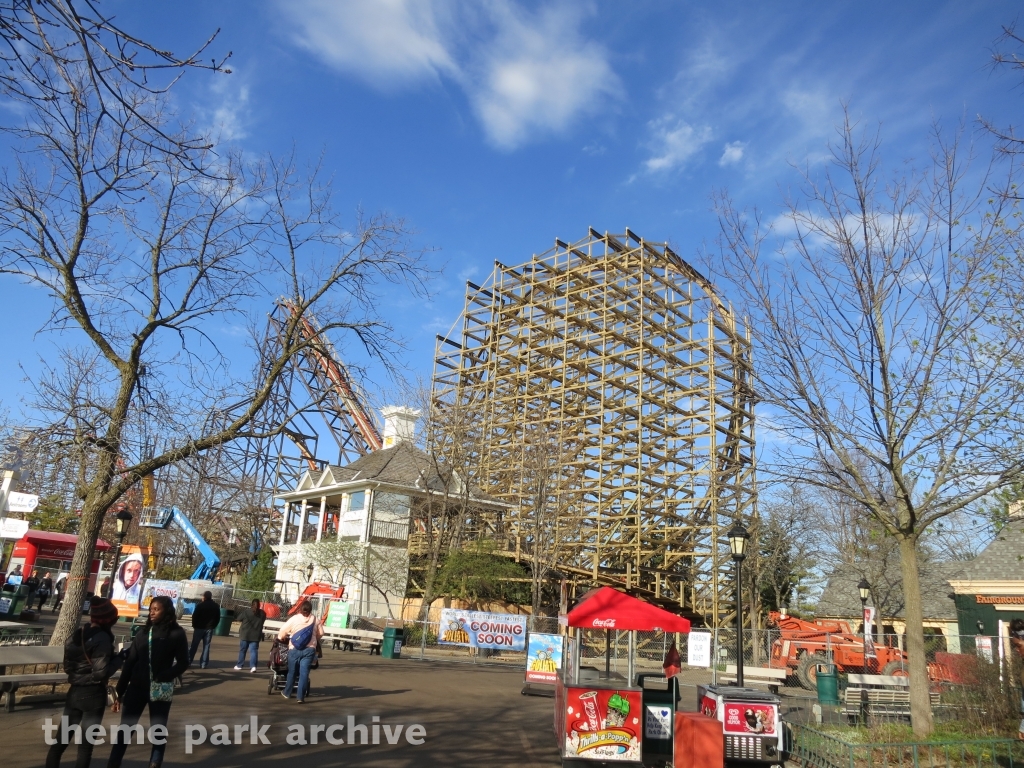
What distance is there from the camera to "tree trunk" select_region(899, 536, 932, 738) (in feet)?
34.1

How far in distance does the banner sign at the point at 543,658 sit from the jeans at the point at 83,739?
11121mm

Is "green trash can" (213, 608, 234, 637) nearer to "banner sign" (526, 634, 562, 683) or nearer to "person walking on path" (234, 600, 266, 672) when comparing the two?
"person walking on path" (234, 600, 266, 672)

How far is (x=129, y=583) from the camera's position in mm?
18641

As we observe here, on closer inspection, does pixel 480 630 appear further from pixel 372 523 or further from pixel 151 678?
pixel 151 678

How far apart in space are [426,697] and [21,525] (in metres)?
7.68

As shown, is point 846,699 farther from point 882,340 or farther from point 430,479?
point 430,479

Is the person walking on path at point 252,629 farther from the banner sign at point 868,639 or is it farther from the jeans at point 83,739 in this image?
the banner sign at point 868,639

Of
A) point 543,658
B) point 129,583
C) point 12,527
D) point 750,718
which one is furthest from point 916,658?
point 129,583

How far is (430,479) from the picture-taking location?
1291 inches

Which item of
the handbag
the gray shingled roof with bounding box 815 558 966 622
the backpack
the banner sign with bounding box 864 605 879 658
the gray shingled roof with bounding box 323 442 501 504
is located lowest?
the handbag

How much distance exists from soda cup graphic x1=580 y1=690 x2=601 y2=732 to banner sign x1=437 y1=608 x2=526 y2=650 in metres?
15.1

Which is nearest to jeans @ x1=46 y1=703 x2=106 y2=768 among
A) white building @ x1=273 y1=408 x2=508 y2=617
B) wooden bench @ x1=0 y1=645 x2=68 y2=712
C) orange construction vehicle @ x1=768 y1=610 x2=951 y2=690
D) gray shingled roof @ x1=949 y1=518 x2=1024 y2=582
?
wooden bench @ x1=0 y1=645 x2=68 y2=712

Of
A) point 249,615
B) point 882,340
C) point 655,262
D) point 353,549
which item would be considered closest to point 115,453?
point 249,615

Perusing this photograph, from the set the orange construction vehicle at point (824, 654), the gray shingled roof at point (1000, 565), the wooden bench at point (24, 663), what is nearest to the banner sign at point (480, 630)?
the orange construction vehicle at point (824, 654)
